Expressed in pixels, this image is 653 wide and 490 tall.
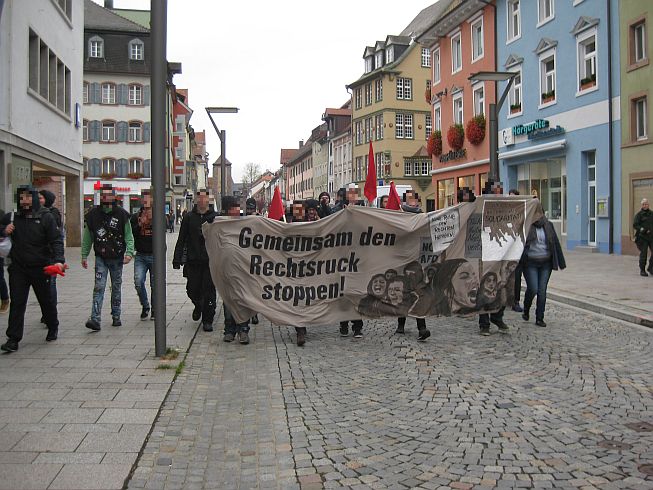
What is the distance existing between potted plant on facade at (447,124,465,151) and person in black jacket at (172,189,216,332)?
85.3 feet

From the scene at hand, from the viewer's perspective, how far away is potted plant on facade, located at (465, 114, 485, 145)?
30.6m

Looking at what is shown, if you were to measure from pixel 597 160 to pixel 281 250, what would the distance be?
17.6 m

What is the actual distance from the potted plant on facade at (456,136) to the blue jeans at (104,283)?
2678 centimetres

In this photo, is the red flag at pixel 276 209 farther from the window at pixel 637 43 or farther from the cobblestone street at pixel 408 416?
the window at pixel 637 43

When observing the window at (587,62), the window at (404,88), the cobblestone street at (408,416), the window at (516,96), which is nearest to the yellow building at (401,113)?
the window at (404,88)

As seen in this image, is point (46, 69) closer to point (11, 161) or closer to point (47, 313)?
point (11, 161)

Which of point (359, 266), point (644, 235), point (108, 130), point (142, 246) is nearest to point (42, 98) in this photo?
point (142, 246)

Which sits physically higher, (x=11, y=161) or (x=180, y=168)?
(x=180, y=168)

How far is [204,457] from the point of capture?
429 cm

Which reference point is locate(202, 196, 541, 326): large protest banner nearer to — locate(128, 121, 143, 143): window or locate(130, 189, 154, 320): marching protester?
locate(130, 189, 154, 320): marching protester

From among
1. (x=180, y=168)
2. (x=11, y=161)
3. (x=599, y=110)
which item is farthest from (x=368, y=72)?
(x=11, y=161)

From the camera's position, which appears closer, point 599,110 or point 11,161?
point 11,161

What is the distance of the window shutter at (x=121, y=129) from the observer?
53688mm

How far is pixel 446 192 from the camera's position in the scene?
36.5m
